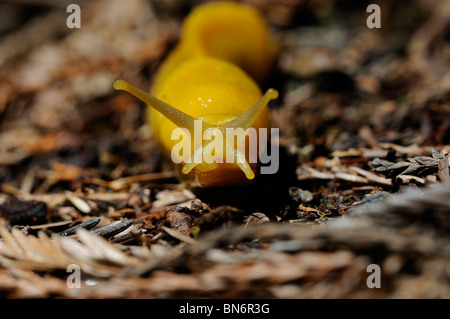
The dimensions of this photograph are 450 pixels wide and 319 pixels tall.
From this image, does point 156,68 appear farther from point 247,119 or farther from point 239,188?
point 239,188

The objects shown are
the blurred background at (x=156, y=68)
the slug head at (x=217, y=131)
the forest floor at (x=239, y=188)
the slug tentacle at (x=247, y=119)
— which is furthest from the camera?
the blurred background at (x=156, y=68)

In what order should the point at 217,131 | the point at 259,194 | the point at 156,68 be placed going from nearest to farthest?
the point at 217,131 → the point at 259,194 → the point at 156,68

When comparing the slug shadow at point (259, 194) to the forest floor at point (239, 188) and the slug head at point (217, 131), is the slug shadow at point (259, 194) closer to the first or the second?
the forest floor at point (239, 188)

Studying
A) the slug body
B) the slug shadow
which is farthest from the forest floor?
the slug body

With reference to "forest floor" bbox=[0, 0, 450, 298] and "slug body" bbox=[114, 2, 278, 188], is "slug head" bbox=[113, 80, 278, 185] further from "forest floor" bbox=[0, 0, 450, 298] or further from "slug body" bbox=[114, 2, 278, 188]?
"forest floor" bbox=[0, 0, 450, 298]

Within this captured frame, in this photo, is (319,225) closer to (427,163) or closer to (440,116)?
(427,163)

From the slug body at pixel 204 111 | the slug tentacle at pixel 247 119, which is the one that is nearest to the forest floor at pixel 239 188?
the slug body at pixel 204 111

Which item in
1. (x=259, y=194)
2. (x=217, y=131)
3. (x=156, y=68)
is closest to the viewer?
(x=217, y=131)

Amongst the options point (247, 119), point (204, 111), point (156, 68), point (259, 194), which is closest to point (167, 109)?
point (204, 111)

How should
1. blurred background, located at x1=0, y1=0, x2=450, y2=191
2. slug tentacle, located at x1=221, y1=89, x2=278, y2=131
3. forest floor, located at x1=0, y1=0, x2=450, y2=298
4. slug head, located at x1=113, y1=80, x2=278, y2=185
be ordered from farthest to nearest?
blurred background, located at x1=0, y1=0, x2=450, y2=191, slug tentacle, located at x1=221, y1=89, x2=278, y2=131, slug head, located at x1=113, y1=80, x2=278, y2=185, forest floor, located at x1=0, y1=0, x2=450, y2=298

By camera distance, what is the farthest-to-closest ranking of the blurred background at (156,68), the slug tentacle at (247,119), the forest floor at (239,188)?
the blurred background at (156,68), the slug tentacle at (247,119), the forest floor at (239,188)

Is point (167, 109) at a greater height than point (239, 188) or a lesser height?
greater
